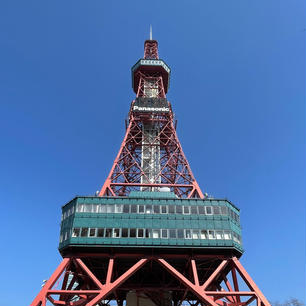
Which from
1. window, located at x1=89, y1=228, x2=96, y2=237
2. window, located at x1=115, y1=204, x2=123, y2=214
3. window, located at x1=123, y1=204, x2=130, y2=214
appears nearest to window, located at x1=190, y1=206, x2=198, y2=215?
window, located at x1=123, y1=204, x2=130, y2=214

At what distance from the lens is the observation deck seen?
109ft

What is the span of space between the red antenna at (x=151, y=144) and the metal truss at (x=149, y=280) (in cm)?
935

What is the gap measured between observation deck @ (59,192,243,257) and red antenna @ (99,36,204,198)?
494 cm

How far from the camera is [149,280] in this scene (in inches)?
1601

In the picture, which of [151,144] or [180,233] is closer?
[180,233]

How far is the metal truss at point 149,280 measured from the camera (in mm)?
30234

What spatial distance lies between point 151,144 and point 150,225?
19611mm

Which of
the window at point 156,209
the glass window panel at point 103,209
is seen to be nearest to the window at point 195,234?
the window at point 156,209

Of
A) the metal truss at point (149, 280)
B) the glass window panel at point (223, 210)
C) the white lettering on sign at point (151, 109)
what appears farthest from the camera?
the white lettering on sign at point (151, 109)

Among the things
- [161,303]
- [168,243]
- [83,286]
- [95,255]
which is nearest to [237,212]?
[168,243]

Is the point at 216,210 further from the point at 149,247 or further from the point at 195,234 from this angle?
the point at 149,247

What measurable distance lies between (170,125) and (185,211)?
21362 millimetres

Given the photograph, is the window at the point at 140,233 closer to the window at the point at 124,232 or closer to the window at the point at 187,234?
the window at the point at 124,232

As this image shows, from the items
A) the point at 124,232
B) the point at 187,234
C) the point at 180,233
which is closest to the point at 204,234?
the point at 187,234
